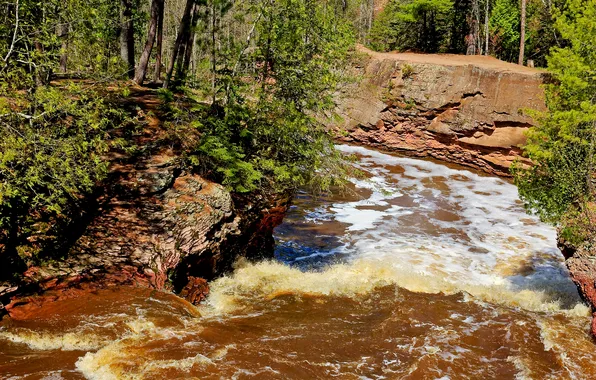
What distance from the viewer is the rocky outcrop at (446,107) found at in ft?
78.4

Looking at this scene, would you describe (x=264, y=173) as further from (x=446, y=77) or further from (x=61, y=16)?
(x=446, y=77)

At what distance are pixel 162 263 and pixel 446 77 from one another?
73.9ft

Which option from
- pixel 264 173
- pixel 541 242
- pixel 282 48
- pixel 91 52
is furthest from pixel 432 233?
pixel 91 52

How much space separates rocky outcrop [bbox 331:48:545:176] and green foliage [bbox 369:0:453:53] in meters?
9.70

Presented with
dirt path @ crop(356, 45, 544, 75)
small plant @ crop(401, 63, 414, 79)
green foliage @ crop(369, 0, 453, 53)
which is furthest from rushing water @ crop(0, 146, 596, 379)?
green foliage @ crop(369, 0, 453, 53)

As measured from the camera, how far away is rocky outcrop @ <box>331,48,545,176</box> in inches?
941

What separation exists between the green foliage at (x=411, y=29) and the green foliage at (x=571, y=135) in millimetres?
26990

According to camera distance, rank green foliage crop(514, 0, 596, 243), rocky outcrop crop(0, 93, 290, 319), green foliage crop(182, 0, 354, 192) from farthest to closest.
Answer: green foliage crop(182, 0, 354, 192) → green foliage crop(514, 0, 596, 243) → rocky outcrop crop(0, 93, 290, 319)

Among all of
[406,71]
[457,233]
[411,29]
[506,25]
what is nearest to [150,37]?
[457,233]

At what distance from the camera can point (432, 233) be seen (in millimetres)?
15422

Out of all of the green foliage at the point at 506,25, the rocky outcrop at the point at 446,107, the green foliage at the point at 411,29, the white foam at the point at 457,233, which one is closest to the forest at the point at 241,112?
the white foam at the point at 457,233

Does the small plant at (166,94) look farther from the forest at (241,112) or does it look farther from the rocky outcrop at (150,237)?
the rocky outcrop at (150,237)

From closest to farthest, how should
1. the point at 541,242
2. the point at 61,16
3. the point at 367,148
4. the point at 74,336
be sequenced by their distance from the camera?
the point at 74,336 → the point at 61,16 → the point at 541,242 → the point at 367,148

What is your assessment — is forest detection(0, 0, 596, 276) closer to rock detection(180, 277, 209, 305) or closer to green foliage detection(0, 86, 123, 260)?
green foliage detection(0, 86, 123, 260)
